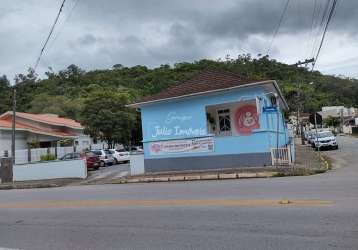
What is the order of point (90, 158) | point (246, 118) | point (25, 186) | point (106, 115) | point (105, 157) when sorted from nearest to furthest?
point (246, 118)
point (25, 186)
point (90, 158)
point (105, 157)
point (106, 115)

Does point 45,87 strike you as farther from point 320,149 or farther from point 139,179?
point 139,179

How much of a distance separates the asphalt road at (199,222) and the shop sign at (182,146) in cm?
1034

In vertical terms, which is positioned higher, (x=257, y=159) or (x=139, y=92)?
(x=139, y=92)

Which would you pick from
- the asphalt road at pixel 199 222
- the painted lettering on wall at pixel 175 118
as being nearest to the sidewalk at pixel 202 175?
the painted lettering on wall at pixel 175 118

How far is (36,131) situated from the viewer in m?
47.4

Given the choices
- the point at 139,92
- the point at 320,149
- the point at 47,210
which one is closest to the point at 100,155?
the point at 320,149

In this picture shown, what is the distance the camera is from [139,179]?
77.3 feet

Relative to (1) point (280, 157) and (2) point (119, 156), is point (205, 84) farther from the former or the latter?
(2) point (119, 156)

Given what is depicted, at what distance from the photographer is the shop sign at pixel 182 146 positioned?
2462 centimetres

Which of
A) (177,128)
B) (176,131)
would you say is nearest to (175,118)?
(177,128)

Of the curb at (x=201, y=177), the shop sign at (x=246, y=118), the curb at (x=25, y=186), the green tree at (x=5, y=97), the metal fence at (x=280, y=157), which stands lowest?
the curb at (x=25, y=186)

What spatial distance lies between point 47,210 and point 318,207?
23.8ft

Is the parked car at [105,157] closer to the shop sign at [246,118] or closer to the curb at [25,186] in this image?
the curb at [25,186]

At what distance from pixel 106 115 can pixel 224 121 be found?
3043cm
